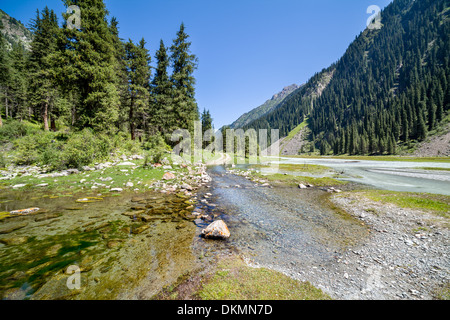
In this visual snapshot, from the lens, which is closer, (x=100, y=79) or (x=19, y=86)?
(x=100, y=79)

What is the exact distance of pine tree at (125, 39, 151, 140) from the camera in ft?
90.5

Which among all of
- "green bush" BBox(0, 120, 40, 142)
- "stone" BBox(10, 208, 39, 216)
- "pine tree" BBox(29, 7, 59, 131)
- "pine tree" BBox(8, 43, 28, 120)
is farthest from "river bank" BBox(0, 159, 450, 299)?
"pine tree" BBox(8, 43, 28, 120)

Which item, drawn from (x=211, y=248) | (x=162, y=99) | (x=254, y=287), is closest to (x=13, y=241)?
(x=211, y=248)

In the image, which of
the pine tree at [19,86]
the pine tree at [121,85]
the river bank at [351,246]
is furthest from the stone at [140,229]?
the pine tree at [19,86]

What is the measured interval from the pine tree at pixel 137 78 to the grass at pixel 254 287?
3066cm

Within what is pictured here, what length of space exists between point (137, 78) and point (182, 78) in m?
8.04

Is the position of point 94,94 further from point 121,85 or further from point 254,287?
point 254,287

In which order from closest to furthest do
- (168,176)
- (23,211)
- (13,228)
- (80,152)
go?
(13,228) → (23,211) → (80,152) → (168,176)

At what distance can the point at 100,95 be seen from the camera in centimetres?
2111

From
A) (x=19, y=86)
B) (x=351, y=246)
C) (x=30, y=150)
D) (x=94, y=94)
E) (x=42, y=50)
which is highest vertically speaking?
(x=42, y=50)

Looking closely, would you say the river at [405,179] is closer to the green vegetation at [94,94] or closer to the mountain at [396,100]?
the green vegetation at [94,94]

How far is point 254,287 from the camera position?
428 centimetres

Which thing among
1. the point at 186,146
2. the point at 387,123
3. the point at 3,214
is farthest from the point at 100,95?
the point at 387,123

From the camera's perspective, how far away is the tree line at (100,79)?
20.6 m
